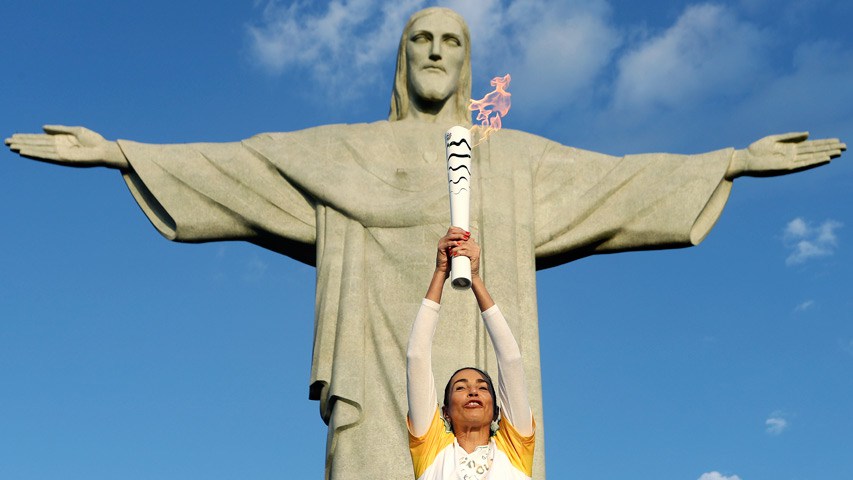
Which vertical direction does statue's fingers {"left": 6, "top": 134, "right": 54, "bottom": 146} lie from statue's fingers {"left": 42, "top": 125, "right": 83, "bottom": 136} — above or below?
below

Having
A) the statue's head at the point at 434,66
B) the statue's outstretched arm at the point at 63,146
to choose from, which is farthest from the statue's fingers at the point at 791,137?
the statue's outstretched arm at the point at 63,146

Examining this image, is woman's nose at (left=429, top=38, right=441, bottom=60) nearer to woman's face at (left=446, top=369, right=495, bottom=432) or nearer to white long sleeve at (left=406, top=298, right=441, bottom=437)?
white long sleeve at (left=406, top=298, right=441, bottom=437)

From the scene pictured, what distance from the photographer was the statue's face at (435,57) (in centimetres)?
1224

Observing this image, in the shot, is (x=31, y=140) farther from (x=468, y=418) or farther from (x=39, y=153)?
(x=468, y=418)

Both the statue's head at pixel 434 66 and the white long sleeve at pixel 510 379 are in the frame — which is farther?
the statue's head at pixel 434 66

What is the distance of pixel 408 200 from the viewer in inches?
458

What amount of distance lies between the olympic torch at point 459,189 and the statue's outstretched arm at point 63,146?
4701 mm

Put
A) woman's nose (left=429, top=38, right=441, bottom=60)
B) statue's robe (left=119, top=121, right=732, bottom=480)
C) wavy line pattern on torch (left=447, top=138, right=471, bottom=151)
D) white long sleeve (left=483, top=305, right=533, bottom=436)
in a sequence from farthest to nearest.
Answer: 1. woman's nose (left=429, top=38, right=441, bottom=60)
2. statue's robe (left=119, top=121, right=732, bottom=480)
3. wavy line pattern on torch (left=447, top=138, right=471, bottom=151)
4. white long sleeve (left=483, top=305, right=533, bottom=436)

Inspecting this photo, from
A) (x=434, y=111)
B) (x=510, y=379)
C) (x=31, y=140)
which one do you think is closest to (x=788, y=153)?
(x=434, y=111)

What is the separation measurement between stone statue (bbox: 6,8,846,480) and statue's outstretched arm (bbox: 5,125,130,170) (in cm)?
1

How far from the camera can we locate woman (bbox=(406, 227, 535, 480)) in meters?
6.88

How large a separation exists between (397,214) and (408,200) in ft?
0.47

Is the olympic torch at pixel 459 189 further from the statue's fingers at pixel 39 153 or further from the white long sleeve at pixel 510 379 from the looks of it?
the statue's fingers at pixel 39 153

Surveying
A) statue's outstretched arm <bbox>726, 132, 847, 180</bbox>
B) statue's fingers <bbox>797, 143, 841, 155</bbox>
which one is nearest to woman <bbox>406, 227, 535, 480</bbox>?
statue's outstretched arm <bbox>726, 132, 847, 180</bbox>
